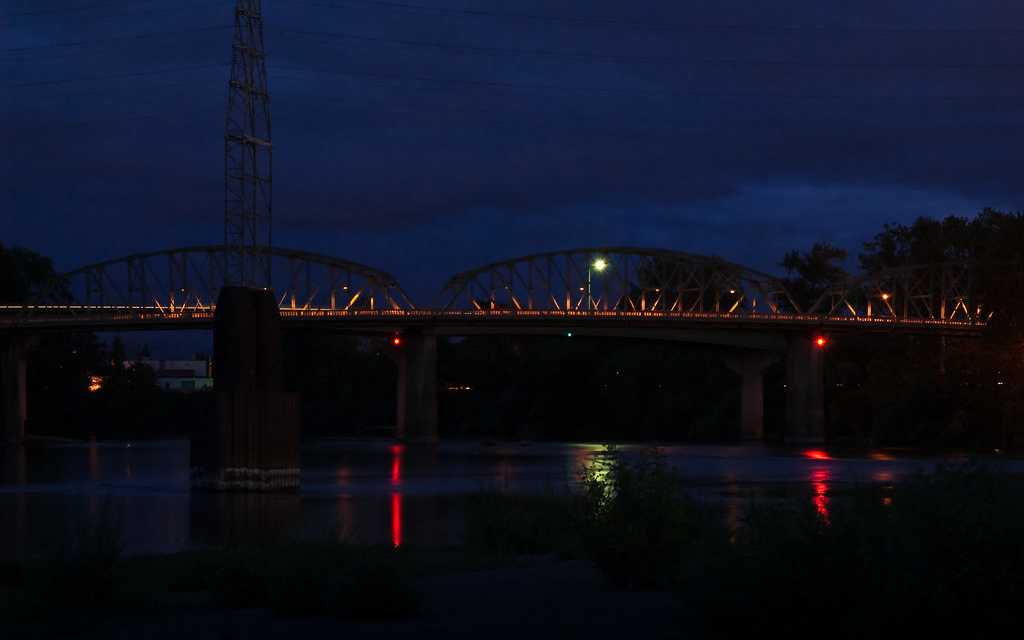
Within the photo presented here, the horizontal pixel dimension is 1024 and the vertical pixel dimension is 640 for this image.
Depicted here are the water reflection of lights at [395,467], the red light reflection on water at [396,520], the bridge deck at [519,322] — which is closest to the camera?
the red light reflection on water at [396,520]

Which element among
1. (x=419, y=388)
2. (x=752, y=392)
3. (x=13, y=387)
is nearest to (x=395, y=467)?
(x=419, y=388)

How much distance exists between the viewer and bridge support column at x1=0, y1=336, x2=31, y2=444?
133875mm

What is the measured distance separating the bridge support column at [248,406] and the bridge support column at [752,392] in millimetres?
94608

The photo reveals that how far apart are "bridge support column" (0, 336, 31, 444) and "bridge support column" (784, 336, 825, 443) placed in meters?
69.2

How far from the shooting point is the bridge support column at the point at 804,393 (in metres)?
128

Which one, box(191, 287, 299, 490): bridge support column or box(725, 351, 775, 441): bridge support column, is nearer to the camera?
box(191, 287, 299, 490): bridge support column

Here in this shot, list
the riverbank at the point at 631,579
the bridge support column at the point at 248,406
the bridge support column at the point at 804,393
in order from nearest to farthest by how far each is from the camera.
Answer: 1. the riverbank at the point at 631,579
2. the bridge support column at the point at 248,406
3. the bridge support column at the point at 804,393

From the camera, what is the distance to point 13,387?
135125 millimetres

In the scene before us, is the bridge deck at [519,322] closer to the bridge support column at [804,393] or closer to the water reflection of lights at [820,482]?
the bridge support column at [804,393]

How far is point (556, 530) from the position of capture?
25.5 meters

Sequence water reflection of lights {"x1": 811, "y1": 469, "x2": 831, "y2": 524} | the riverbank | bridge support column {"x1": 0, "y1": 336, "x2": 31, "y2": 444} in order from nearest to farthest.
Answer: the riverbank → water reflection of lights {"x1": 811, "y1": 469, "x2": 831, "y2": 524} → bridge support column {"x1": 0, "y1": 336, "x2": 31, "y2": 444}

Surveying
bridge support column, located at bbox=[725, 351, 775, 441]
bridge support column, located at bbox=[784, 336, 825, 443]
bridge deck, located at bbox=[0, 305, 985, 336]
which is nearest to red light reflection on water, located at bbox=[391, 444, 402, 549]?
bridge deck, located at bbox=[0, 305, 985, 336]

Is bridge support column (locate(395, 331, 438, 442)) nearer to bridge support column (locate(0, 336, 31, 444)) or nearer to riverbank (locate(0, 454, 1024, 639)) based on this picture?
bridge support column (locate(0, 336, 31, 444))

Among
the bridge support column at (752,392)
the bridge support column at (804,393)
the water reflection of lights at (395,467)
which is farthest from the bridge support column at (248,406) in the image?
the bridge support column at (752,392)
